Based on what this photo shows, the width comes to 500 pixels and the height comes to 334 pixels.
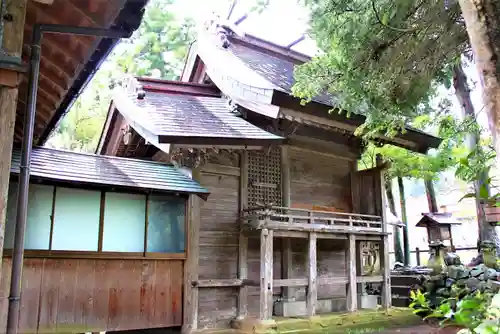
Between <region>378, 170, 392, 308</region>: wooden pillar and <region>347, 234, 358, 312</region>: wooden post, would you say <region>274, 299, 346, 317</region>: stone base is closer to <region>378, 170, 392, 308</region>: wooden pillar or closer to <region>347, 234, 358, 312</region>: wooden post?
Result: <region>347, 234, 358, 312</region>: wooden post

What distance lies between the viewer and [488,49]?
112 inches

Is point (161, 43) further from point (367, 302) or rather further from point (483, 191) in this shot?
point (483, 191)

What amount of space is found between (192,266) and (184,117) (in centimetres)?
301

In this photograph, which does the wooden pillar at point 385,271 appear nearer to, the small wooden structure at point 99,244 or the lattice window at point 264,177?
the lattice window at point 264,177

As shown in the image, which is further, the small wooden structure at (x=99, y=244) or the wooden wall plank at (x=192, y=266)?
the wooden wall plank at (x=192, y=266)

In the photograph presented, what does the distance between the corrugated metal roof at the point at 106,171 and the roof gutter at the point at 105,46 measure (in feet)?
4.22

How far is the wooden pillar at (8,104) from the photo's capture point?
3.34m

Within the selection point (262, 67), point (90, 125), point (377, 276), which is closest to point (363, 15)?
point (262, 67)

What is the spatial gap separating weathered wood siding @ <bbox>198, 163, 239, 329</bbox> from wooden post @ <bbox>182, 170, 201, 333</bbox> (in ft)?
0.89

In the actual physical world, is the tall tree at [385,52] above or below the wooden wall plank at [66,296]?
above

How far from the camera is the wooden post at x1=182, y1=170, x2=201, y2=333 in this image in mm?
7992

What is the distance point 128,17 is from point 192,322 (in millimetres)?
5951

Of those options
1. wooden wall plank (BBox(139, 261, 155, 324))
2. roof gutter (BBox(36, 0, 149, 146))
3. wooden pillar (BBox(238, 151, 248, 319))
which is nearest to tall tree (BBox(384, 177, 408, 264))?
wooden pillar (BBox(238, 151, 248, 319))

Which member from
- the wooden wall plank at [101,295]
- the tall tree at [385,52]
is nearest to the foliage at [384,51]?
the tall tree at [385,52]
